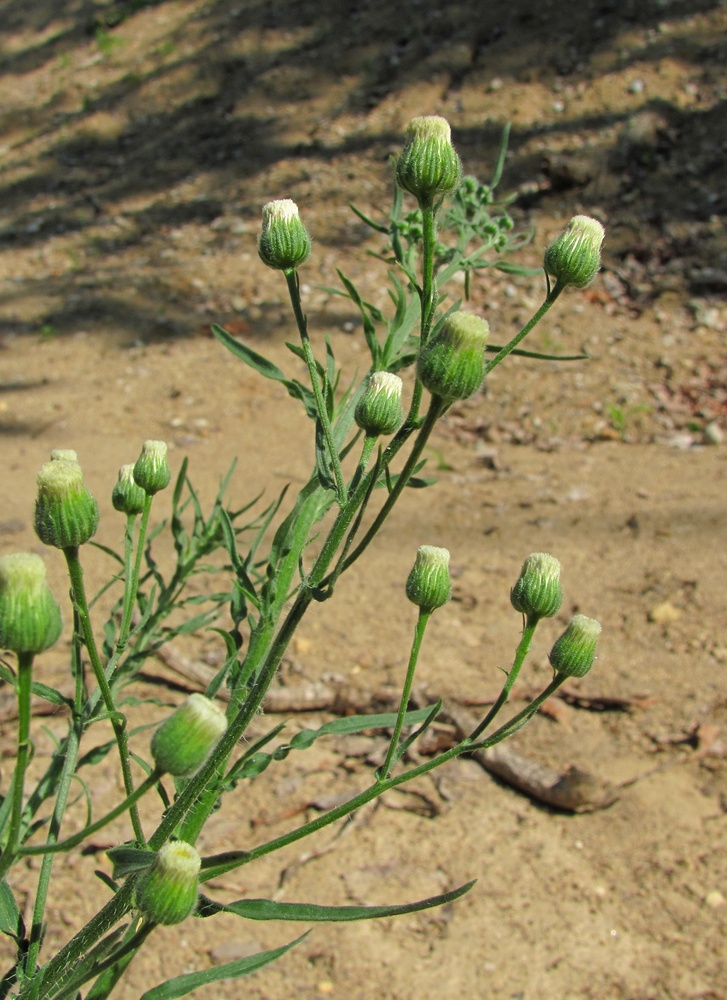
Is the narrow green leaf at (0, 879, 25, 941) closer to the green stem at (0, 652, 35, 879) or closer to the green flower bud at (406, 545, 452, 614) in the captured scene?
the green stem at (0, 652, 35, 879)

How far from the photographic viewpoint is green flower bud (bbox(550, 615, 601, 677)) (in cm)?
140

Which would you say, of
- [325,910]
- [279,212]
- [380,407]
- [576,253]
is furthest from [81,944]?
[576,253]

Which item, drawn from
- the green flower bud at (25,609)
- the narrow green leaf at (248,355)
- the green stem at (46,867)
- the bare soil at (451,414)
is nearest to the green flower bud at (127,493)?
the narrow green leaf at (248,355)

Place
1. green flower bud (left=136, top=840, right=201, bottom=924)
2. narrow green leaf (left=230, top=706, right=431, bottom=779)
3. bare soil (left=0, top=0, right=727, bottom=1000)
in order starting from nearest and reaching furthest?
green flower bud (left=136, top=840, right=201, bottom=924)
narrow green leaf (left=230, top=706, right=431, bottom=779)
bare soil (left=0, top=0, right=727, bottom=1000)

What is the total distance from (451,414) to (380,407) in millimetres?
3645

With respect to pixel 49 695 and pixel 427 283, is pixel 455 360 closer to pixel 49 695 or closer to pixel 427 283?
pixel 427 283

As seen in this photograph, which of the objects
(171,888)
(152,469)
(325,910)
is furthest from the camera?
(152,469)

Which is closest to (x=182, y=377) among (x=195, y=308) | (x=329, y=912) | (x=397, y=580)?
(x=195, y=308)

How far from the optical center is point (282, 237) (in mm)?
1394

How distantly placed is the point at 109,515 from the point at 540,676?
5.70ft

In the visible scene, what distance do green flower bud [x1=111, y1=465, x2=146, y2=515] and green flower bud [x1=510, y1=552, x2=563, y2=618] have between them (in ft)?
1.97

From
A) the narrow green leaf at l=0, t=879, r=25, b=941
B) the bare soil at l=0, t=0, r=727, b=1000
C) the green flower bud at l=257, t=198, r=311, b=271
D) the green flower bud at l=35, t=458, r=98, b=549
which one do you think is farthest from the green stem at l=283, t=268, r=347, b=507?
the bare soil at l=0, t=0, r=727, b=1000

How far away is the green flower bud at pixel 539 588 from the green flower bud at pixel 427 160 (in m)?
0.50

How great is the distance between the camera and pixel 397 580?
359cm
